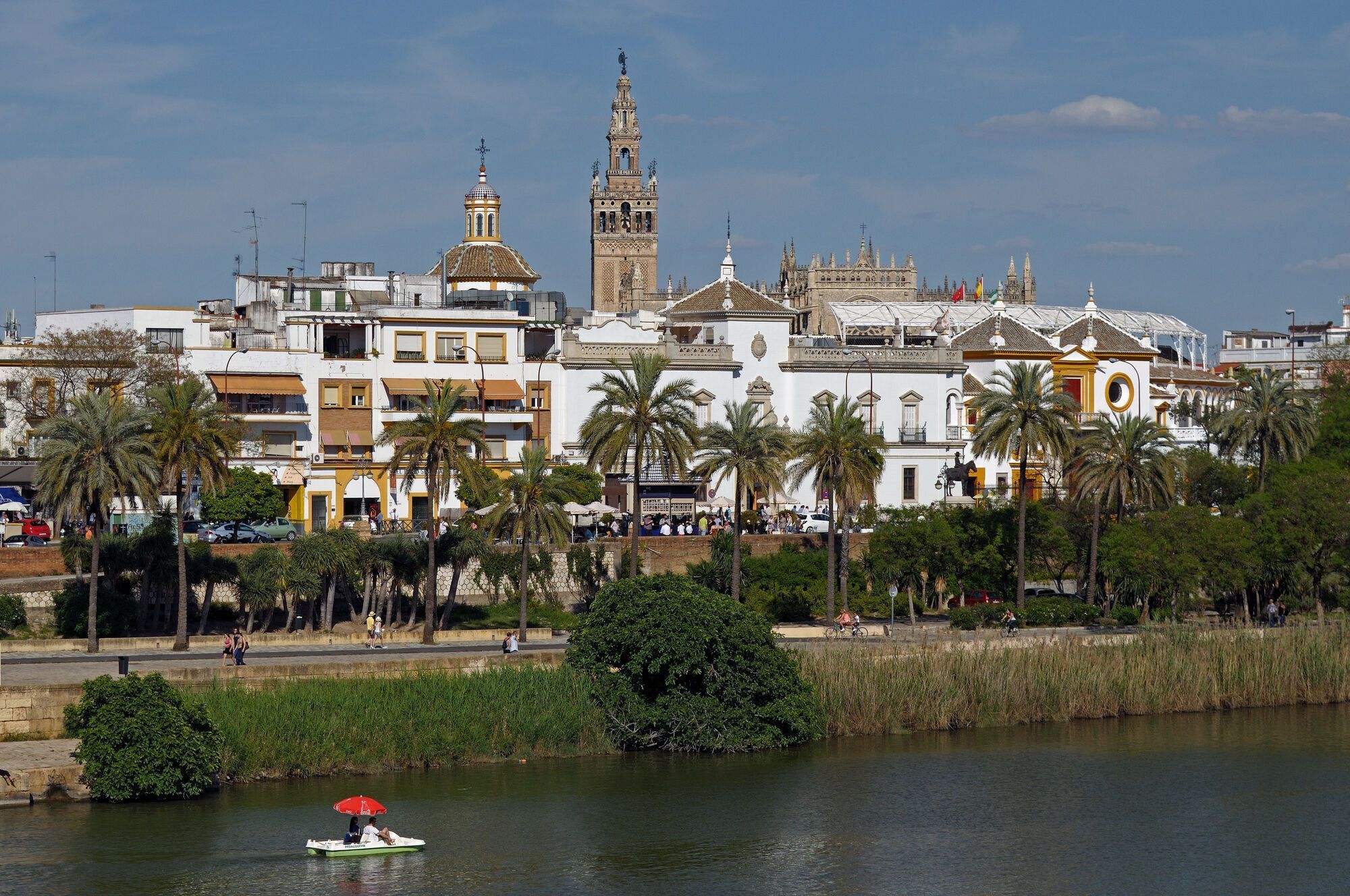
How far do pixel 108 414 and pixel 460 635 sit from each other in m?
12.2

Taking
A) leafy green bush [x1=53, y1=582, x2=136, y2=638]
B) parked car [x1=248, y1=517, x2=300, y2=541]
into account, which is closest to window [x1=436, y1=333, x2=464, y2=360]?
parked car [x1=248, y1=517, x2=300, y2=541]

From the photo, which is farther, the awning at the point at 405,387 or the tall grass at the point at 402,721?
the awning at the point at 405,387

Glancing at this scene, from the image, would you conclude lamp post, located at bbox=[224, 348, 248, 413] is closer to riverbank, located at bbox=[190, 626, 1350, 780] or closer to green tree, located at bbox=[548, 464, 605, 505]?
green tree, located at bbox=[548, 464, 605, 505]

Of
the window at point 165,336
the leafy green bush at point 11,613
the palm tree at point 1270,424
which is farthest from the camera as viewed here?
the window at point 165,336

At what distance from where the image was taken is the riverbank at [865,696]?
44.7 metres

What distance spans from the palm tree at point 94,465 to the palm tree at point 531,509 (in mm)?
10616

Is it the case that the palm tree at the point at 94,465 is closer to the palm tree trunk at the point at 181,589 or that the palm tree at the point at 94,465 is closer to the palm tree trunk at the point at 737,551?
the palm tree trunk at the point at 181,589

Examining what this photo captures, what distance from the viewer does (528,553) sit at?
67438 mm

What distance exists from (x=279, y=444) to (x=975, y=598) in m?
27.5

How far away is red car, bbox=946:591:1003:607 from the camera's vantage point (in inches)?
2709

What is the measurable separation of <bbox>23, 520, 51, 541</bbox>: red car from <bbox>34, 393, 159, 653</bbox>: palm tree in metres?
11.5

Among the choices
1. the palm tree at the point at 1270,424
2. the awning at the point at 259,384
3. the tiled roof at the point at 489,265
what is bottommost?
the palm tree at the point at 1270,424

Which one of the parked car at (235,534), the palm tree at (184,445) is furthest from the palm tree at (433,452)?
the parked car at (235,534)

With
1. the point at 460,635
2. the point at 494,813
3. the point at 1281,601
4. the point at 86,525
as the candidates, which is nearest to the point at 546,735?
the point at 494,813
